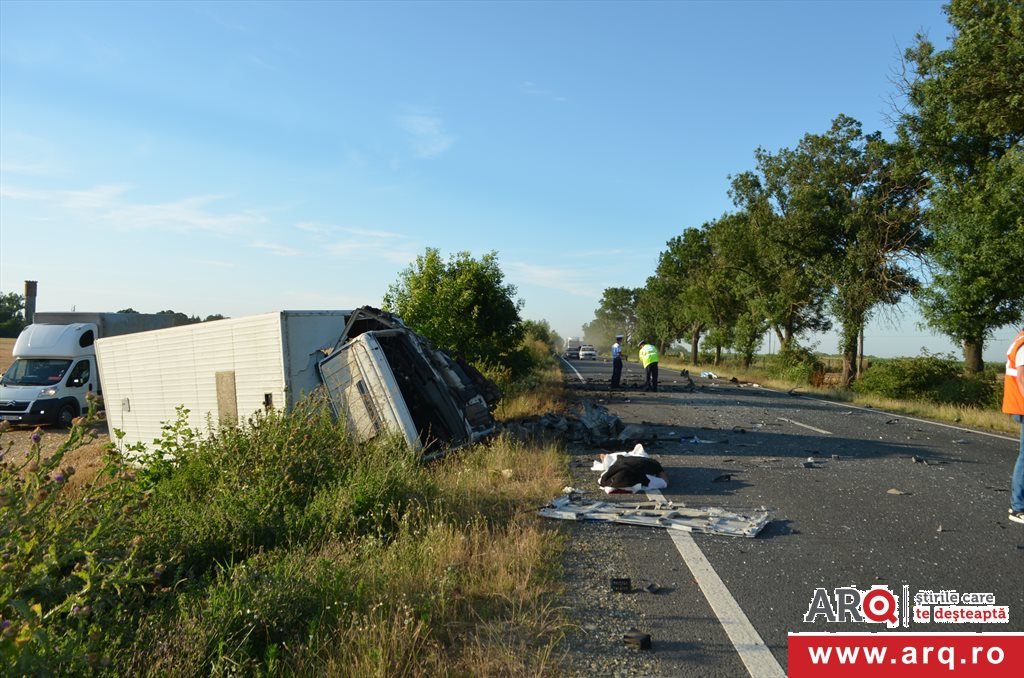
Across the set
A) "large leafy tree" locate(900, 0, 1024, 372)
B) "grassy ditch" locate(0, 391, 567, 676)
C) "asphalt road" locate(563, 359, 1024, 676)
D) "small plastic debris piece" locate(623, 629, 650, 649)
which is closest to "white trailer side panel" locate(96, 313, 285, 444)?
"grassy ditch" locate(0, 391, 567, 676)

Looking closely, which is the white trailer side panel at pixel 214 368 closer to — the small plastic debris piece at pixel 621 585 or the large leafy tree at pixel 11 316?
the small plastic debris piece at pixel 621 585

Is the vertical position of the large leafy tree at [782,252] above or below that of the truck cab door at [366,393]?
above

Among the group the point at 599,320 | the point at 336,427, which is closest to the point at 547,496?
the point at 336,427

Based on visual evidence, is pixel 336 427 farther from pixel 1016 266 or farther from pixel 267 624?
pixel 1016 266

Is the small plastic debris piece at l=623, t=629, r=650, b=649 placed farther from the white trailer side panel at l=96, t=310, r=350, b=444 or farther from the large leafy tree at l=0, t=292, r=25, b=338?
the large leafy tree at l=0, t=292, r=25, b=338

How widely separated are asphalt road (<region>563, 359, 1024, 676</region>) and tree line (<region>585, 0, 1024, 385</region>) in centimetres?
779

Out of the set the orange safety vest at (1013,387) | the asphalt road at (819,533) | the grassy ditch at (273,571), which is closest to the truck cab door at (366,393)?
the grassy ditch at (273,571)

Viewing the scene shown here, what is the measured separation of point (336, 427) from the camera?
841cm

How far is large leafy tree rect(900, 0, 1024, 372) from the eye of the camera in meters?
17.4

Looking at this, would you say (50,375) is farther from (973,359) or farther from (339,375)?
→ (973,359)

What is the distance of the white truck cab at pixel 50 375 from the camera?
20.0 metres

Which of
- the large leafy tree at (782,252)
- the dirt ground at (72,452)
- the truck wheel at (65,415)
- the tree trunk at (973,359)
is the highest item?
the large leafy tree at (782,252)

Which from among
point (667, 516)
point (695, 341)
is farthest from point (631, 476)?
point (695, 341)

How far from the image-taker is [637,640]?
12.8 feet
